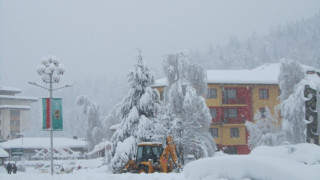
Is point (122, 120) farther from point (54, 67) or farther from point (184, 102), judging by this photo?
point (54, 67)

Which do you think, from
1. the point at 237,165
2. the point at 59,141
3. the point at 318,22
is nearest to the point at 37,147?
the point at 59,141

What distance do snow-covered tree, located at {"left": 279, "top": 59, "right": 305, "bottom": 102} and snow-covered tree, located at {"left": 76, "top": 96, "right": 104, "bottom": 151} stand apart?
110 ft

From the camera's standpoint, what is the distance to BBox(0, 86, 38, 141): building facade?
84500 millimetres

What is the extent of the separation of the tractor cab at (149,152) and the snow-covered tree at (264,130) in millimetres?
19929

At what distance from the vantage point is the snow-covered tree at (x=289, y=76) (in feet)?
137

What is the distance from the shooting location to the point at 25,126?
8875cm

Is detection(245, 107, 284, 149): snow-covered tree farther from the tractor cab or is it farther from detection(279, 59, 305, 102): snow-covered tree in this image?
the tractor cab

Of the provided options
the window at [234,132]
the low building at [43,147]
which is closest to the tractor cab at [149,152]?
the window at [234,132]

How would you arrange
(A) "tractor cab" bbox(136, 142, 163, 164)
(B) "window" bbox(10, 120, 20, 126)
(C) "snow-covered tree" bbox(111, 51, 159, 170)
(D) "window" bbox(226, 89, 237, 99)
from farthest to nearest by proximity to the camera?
(B) "window" bbox(10, 120, 20, 126), (D) "window" bbox(226, 89, 237, 99), (C) "snow-covered tree" bbox(111, 51, 159, 170), (A) "tractor cab" bbox(136, 142, 163, 164)

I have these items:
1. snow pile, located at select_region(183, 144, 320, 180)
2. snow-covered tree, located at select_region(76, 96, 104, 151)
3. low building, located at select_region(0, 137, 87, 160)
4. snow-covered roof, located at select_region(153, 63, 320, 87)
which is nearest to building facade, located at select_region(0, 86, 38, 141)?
low building, located at select_region(0, 137, 87, 160)

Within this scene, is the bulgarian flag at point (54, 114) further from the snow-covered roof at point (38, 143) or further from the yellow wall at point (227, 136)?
the snow-covered roof at point (38, 143)

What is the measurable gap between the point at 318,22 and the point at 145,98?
172 metres

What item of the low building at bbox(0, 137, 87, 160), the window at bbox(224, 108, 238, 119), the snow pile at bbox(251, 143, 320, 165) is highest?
the window at bbox(224, 108, 238, 119)

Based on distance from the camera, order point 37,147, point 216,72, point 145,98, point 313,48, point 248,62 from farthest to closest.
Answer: point 248,62 → point 313,48 → point 37,147 → point 216,72 → point 145,98
